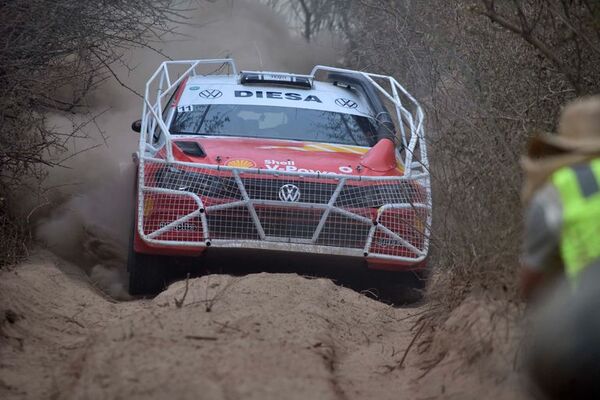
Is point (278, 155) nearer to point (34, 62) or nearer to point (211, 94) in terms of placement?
point (211, 94)

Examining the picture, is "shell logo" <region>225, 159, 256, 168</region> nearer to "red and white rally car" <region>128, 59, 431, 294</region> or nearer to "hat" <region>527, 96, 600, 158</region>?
"red and white rally car" <region>128, 59, 431, 294</region>

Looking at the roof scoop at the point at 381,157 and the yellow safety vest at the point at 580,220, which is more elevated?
the yellow safety vest at the point at 580,220

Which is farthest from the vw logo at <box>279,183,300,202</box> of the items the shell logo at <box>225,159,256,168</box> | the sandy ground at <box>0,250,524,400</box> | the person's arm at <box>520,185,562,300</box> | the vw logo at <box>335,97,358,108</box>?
the person's arm at <box>520,185,562,300</box>

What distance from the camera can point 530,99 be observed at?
26.0ft

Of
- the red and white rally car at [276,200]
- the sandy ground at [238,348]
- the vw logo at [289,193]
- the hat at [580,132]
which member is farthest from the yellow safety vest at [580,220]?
the vw logo at [289,193]

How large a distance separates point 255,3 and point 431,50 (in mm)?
12218

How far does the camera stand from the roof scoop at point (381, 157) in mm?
9086

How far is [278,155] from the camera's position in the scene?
29.5 ft

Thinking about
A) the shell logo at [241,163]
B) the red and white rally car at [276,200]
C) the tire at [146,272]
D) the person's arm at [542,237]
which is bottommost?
the tire at [146,272]

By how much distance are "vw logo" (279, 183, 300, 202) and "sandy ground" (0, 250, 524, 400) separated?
68 centimetres

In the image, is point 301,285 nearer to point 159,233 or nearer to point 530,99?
point 159,233

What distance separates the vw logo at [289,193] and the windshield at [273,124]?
1.20m

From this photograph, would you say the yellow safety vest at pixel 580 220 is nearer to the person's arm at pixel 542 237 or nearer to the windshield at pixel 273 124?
the person's arm at pixel 542 237

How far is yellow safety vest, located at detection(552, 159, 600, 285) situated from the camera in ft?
10.9
